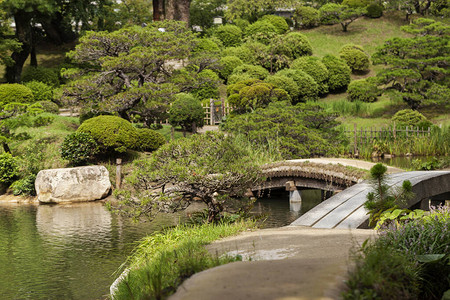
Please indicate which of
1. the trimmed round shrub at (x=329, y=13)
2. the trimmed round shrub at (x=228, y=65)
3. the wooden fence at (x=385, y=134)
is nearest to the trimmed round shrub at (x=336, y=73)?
the trimmed round shrub at (x=228, y=65)

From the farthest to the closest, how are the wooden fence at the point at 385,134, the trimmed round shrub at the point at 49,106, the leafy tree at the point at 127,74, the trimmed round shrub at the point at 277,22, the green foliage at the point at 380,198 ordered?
the trimmed round shrub at the point at 277,22
the trimmed round shrub at the point at 49,106
the wooden fence at the point at 385,134
the leafy tree at the point at 127,74
the green foliage at the point at 380,198

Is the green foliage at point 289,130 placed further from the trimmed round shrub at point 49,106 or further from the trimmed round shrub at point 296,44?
the trimmed round shrub at point 296,44

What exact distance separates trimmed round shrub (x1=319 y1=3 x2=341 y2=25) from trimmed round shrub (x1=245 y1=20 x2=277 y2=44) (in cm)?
672

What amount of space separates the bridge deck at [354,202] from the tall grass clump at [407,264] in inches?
69.0

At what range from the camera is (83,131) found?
17969mm

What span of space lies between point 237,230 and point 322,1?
41500 millimetres

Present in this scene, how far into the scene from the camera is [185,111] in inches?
842

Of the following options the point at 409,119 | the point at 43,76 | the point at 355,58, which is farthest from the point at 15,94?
the point at 355,58

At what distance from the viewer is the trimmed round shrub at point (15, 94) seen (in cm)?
2222

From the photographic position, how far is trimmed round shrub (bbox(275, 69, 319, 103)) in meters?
28.9

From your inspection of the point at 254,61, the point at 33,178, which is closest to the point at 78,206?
the point at 33,178

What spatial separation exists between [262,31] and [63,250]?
2743 centimetres

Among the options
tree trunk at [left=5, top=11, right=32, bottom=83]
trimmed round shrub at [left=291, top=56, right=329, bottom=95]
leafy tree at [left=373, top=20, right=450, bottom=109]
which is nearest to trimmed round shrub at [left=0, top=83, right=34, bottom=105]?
tree trunk at [left=5, top=11, right=32, bottom=83]

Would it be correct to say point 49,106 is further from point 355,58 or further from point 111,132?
point 355,58
